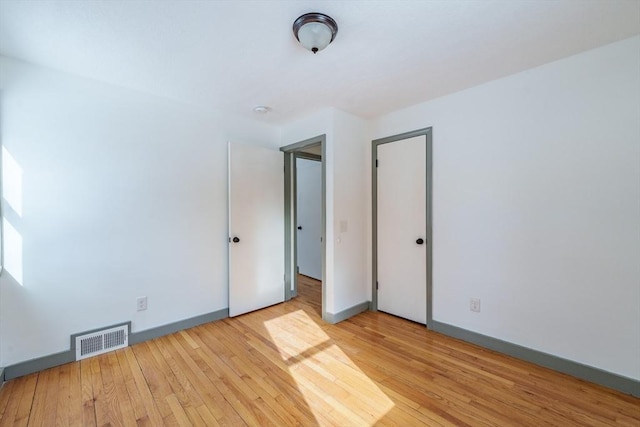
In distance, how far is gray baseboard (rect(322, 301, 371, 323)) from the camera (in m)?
2.97

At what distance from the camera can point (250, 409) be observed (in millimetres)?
1698

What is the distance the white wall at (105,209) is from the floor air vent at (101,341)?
81 millimetres

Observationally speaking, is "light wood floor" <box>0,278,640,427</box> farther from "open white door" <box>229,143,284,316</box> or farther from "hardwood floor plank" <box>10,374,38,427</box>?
"open white door" <box>229,143,284,316</box>

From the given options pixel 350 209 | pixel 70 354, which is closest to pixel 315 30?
pixel 350 209

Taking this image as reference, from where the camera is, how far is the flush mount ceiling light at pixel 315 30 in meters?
1.56

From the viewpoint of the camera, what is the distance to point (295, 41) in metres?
1.81

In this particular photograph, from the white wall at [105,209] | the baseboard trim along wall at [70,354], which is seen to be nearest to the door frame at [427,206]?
the white wall at [105,209]

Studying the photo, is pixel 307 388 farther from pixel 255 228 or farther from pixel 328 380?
pixel 255 228

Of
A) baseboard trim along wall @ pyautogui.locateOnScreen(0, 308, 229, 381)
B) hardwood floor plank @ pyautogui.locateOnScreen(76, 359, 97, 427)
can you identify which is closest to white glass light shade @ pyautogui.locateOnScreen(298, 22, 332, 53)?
hardwood floor plank @ pyautogui.locateOnScreen(76, 359, 97, 427)

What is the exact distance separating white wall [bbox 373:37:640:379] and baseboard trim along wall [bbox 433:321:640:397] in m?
0.05

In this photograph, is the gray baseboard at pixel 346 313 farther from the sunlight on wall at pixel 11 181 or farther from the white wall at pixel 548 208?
the sunlight on wall at pixel 11 181

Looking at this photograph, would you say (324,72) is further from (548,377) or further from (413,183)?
(548,377)

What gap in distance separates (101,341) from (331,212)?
245 cm

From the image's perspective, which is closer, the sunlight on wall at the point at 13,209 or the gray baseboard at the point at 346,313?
the sunlight on wall at the point at 13,209
